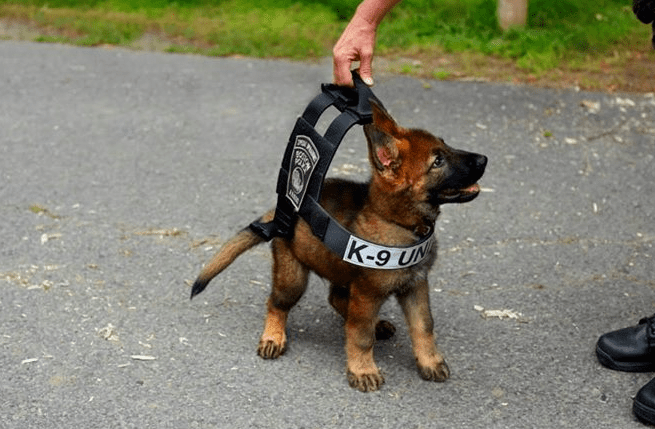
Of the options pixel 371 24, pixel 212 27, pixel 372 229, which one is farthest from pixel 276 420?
pixel 212 27

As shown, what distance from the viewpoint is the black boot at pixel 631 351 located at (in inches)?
148

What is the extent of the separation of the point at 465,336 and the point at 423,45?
12.0ft

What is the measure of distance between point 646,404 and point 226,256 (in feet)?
5.30

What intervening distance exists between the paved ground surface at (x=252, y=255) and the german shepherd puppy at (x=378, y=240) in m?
0.12

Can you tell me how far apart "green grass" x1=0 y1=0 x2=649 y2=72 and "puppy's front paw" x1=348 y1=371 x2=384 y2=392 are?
377cm

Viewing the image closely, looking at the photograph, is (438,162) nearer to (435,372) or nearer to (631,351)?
(435,372)

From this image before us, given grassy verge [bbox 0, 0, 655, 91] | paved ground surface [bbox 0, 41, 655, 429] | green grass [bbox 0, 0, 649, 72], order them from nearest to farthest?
1. paved ground surface [bbox 0, 41, 655, 429]
2. grassy verge [bbox 0, 0, 655, 91]
3. green grass [bbox 0, 0, 649, 72]

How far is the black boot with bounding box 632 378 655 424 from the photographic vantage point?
3391 mm

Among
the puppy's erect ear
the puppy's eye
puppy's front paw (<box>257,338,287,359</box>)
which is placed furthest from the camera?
puppy's front paw (<box>257,338,287,359</box>)

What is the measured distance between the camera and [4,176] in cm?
547

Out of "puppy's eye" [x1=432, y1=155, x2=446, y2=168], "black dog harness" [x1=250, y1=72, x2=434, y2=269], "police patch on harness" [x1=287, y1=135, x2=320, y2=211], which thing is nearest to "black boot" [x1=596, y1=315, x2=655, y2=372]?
"black dog harness" [x1=250, y1=72, x2=434, y2=269]

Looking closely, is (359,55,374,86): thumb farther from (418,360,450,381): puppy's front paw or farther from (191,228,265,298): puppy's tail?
(418,360,450,381): puppy's front paw

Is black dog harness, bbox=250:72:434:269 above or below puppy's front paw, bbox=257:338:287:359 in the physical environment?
above

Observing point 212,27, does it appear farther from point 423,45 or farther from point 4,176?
point 4,176
